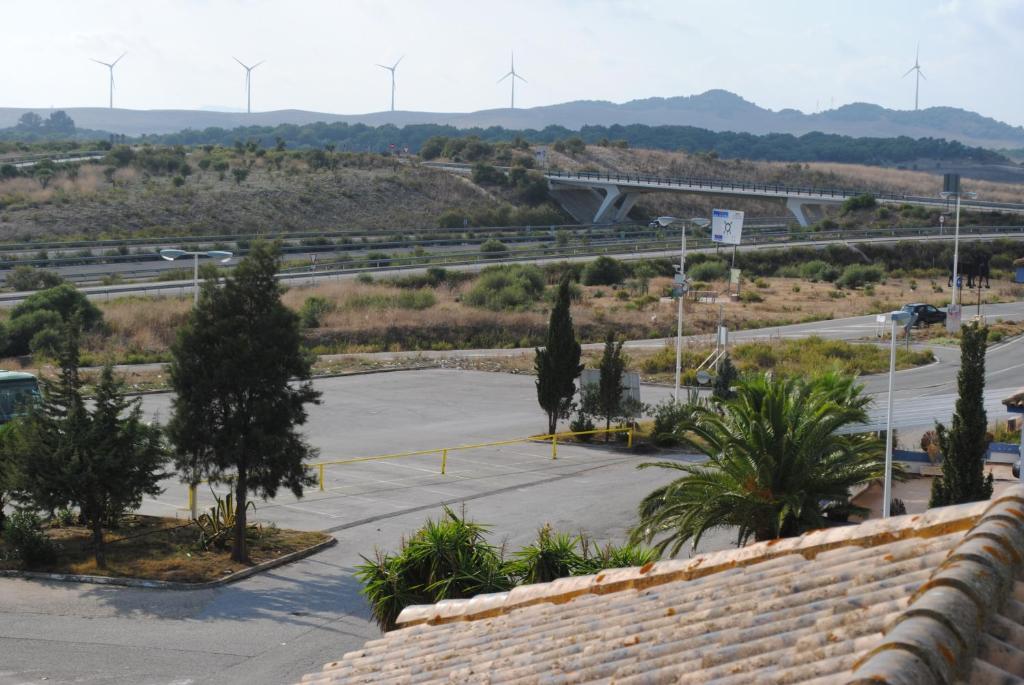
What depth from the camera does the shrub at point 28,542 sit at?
20.5 m

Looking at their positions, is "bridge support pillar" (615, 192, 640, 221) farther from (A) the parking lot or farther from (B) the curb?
(B) the curb

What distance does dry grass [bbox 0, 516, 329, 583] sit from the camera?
66.9ft

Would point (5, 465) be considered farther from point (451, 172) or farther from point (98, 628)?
point (451, 172)

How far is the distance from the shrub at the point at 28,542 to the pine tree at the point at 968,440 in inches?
613

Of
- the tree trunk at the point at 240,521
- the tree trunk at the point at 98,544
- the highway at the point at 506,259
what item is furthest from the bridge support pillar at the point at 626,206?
the tree trunk at the point at 98,544

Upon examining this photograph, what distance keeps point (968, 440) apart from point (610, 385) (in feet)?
45.5

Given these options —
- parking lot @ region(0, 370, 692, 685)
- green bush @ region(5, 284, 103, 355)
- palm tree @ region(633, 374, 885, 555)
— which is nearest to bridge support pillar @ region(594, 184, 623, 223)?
green bush @ region(5, 284, 103, 355)

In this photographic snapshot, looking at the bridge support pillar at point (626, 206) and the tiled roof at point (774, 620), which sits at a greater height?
the bridge support pillar at point (626, 206)

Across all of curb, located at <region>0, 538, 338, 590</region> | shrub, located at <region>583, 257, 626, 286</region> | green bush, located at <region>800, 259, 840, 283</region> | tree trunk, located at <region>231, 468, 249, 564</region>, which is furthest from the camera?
green bush, located at <region>800, 259, 840, 283</region>

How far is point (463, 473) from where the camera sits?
28.8 metres

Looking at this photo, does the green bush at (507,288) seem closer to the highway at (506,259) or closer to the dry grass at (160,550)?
the highway at (506,259)

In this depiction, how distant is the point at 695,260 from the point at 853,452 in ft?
222

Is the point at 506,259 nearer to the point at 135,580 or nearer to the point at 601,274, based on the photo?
the point at 601,274

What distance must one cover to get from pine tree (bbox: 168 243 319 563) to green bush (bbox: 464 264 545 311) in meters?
40.9
